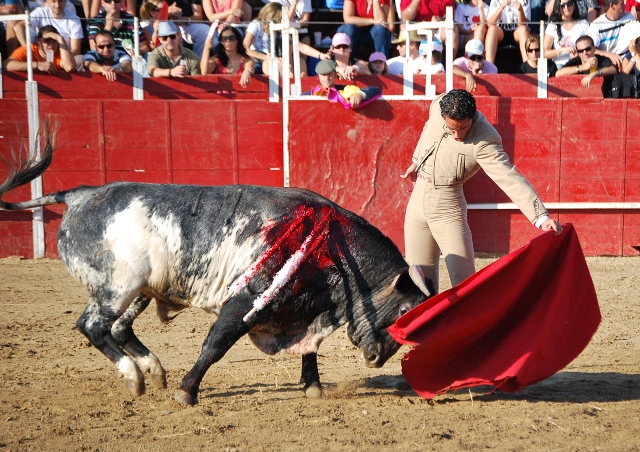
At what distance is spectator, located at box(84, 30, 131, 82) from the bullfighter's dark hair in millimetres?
5423

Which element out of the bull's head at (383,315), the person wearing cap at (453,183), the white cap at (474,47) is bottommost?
the bull's head at (383,315)

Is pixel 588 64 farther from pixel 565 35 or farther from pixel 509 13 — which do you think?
pixel 509 13

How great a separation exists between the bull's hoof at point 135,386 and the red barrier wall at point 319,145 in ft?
14.9

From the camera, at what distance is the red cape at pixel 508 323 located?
4.11 m

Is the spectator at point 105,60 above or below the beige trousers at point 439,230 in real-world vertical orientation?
above

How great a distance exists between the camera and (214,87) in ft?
29.2

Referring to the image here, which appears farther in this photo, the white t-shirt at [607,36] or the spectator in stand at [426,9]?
the spectator in stand at [426,9]

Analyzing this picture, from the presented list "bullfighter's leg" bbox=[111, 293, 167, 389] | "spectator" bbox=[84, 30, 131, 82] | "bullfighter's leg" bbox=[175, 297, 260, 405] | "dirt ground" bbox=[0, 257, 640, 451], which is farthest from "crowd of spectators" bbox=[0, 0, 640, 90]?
"bullfighter's leg" bbox=[175, 297, 260, 405]

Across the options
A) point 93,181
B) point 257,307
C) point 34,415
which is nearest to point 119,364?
point 34,415

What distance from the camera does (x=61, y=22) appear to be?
8.88 meters

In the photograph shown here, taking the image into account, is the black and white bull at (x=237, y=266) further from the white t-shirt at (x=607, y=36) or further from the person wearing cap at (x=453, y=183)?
the white t-shirt at (x=607, y=36)

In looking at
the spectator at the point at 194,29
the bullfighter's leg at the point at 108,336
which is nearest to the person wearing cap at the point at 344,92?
the spectator at the point at 194,29

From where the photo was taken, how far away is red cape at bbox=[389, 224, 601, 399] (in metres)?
4.11

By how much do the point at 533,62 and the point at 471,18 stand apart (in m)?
1.24
